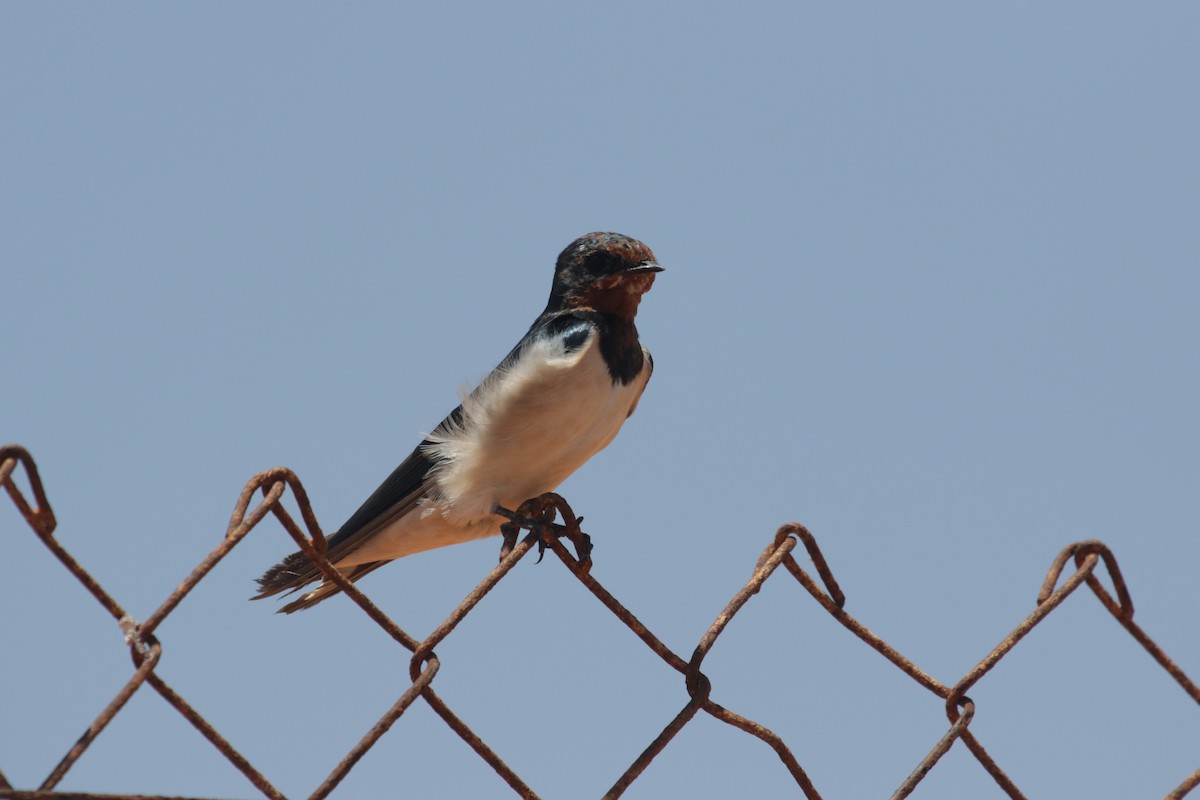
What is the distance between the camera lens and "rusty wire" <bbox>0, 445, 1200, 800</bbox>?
4.55ft

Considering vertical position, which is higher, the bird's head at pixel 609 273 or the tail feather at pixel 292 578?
the bird's head at pixel 609 273

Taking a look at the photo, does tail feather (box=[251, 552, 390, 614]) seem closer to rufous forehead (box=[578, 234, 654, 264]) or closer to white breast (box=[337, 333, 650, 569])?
white breast (box=[337, 333, 650, 569])

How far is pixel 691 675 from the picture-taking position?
71.8 inches

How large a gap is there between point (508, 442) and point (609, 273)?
0.54 m

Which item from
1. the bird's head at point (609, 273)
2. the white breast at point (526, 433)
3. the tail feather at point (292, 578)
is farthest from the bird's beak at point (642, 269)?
the tail feather at point (292, 578)

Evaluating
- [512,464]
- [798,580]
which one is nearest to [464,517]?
[512,464]

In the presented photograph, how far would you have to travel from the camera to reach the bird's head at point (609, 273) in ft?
11.7

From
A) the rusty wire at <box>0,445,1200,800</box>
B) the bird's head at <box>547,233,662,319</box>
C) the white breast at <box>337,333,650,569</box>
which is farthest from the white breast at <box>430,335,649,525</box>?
the rusty wire at <box>0,445,1200,800</box>

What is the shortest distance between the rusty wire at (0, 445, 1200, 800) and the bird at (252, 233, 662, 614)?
100cm

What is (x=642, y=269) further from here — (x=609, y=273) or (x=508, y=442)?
(x=508, y=442)

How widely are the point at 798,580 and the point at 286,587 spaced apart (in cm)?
157

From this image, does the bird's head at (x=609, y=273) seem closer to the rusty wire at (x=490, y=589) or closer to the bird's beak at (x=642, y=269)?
the bird's beak at (x=642, y=269)

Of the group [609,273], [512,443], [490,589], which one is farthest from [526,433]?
[490,589]

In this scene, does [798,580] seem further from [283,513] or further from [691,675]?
[283,513]
